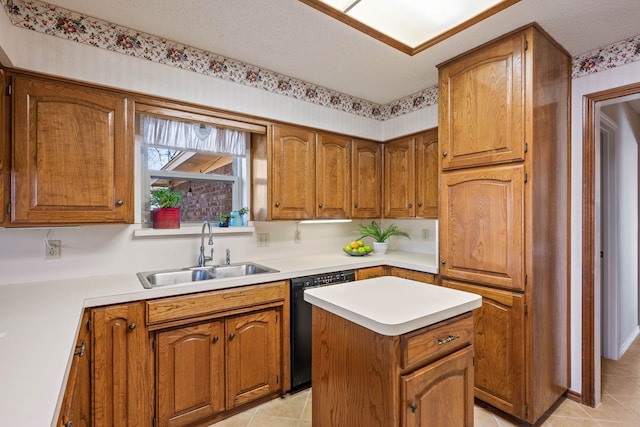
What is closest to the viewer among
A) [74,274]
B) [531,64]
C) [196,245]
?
[531,64]

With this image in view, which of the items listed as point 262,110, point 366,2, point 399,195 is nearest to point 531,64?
point 366,2

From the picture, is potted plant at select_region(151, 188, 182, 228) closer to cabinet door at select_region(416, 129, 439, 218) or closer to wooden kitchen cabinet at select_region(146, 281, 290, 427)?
wooden kitchen cabinet at select_region(146, 281, 290, 427)

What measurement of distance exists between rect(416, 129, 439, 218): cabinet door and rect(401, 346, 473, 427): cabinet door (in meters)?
1.63

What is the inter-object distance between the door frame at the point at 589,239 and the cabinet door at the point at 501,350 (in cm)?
65

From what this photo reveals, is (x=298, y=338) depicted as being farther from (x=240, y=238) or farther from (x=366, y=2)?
(x=366, y=2)

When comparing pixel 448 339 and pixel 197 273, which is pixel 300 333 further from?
pixel 448 339

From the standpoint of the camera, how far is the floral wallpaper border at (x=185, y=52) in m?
1.78

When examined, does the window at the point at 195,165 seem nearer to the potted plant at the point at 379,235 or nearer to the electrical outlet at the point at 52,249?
the electrical outlet at the point at 52,249

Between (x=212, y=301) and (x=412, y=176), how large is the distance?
2.08m

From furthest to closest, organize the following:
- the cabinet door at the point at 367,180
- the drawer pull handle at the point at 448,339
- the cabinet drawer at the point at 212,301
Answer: the cabinet door at the point at 367,180 < the cabinet drawer at the point at 212,301 < the drawer pull handle at the point at 448,339

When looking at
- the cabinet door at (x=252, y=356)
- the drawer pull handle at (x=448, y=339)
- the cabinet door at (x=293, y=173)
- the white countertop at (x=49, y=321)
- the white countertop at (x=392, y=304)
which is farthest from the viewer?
the cabinet door at (x=293, y=173)

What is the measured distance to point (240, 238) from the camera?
2729 mm

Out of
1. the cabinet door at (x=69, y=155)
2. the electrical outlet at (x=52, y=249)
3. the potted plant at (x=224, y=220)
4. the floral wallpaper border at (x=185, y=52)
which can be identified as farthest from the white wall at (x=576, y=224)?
the electrical outlet at (x=52, y=249)

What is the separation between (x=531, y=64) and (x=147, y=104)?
7.80 feet
